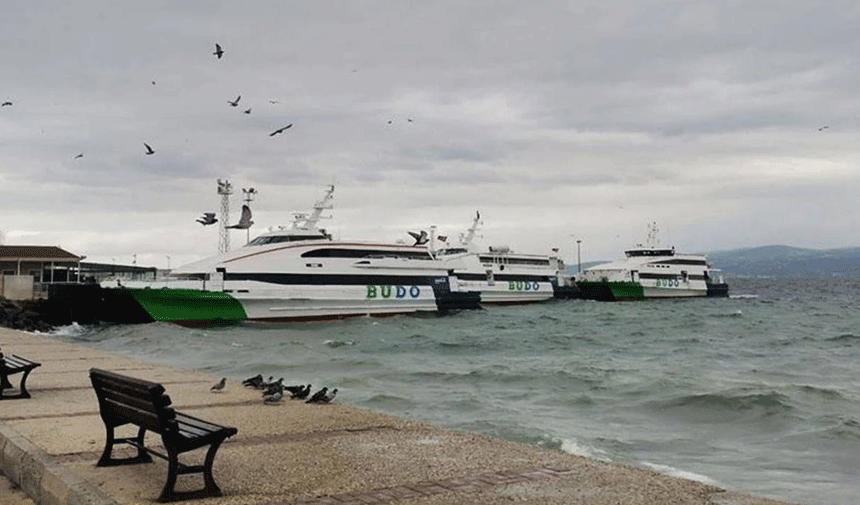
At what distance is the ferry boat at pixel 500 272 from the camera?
5528cm

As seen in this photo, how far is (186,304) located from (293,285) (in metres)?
5.01

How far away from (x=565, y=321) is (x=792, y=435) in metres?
30.7

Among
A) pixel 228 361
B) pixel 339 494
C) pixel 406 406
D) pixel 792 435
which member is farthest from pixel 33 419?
pixel 228 361

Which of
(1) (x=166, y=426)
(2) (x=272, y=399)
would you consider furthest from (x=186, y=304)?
(1) (x=166, y=426)

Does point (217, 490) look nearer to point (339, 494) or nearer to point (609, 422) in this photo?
point (339, 494)

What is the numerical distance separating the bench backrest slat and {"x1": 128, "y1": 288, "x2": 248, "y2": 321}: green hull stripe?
99.7 feet

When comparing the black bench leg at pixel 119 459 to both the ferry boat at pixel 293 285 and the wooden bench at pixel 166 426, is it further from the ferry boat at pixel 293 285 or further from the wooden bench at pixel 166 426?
the ferry boat at pixel 293 285

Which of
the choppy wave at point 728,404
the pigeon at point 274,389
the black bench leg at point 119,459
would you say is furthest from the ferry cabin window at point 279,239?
the black bench leg at point 119,459

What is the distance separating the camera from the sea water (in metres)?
10.1

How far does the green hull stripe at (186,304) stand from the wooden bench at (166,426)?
30601 millimetres

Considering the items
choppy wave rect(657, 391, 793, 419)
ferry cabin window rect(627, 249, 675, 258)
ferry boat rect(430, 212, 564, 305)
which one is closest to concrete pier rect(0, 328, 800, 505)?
choppy wave rect(657, 391, 793, 419)

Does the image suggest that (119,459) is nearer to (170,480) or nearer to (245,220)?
(170,480)

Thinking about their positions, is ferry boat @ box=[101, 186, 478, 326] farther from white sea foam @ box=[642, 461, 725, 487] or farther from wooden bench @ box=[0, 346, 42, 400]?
white sea foam @ box=[642, 461, 725, 487]

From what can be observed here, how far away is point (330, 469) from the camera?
5.75m
